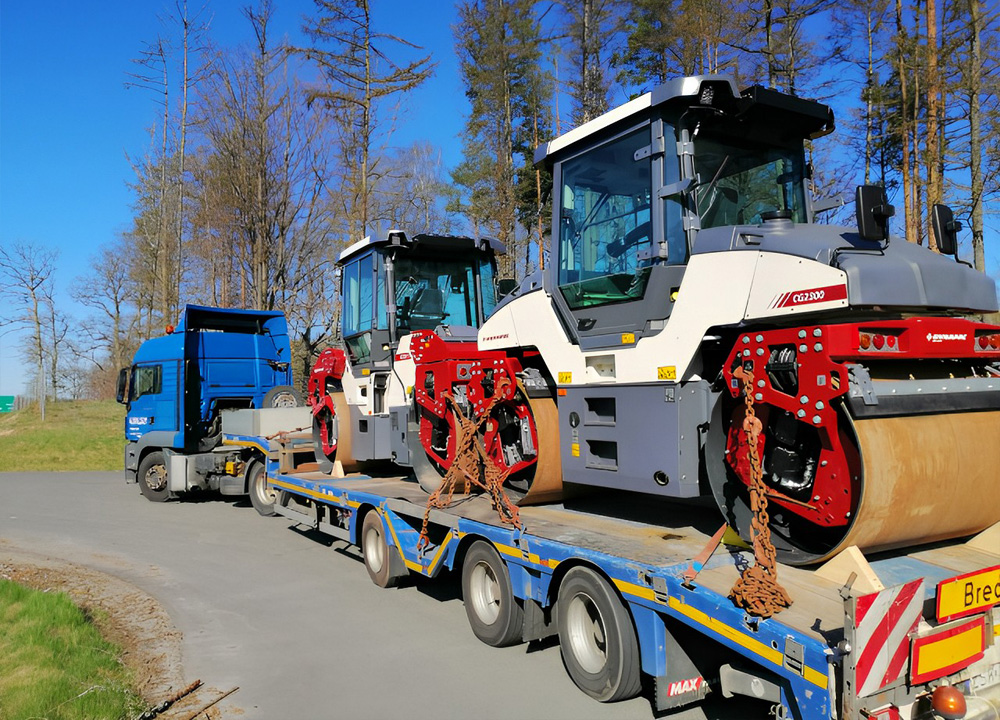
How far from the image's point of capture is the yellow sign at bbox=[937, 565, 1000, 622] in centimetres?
326

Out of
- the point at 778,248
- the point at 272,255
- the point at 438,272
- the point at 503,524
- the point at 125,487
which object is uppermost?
the point at 272,255

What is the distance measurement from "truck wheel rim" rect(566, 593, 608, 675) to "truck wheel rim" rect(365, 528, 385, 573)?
116 inches

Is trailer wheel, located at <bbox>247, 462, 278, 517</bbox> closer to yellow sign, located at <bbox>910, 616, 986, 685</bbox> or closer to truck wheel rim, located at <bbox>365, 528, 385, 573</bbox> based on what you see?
truck wheel rim, located at <bbox>365, 528, 385, 573</bbox>

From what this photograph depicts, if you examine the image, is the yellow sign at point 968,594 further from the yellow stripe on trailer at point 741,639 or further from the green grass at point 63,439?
the green grass at point 63,439

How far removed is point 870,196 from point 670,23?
15.8 metres

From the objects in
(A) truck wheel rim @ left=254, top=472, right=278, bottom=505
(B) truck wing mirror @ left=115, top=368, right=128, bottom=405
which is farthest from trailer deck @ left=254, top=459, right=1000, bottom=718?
(B) truck wing mirror @ left=115, top=368, right=128, bottom=405

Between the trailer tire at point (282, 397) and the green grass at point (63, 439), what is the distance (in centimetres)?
1000

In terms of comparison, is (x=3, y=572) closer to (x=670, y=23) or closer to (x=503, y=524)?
(x=503, y=524)

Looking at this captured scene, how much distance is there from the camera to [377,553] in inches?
290

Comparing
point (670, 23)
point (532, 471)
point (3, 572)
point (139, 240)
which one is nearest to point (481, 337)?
point (532, 471)

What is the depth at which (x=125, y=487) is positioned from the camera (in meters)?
15.6

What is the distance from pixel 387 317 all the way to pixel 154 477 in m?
7.35

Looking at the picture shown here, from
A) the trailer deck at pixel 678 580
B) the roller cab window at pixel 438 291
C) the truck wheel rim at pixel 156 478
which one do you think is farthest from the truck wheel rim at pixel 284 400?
the trailer deck at pixel 678 580

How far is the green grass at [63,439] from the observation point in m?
21.0
